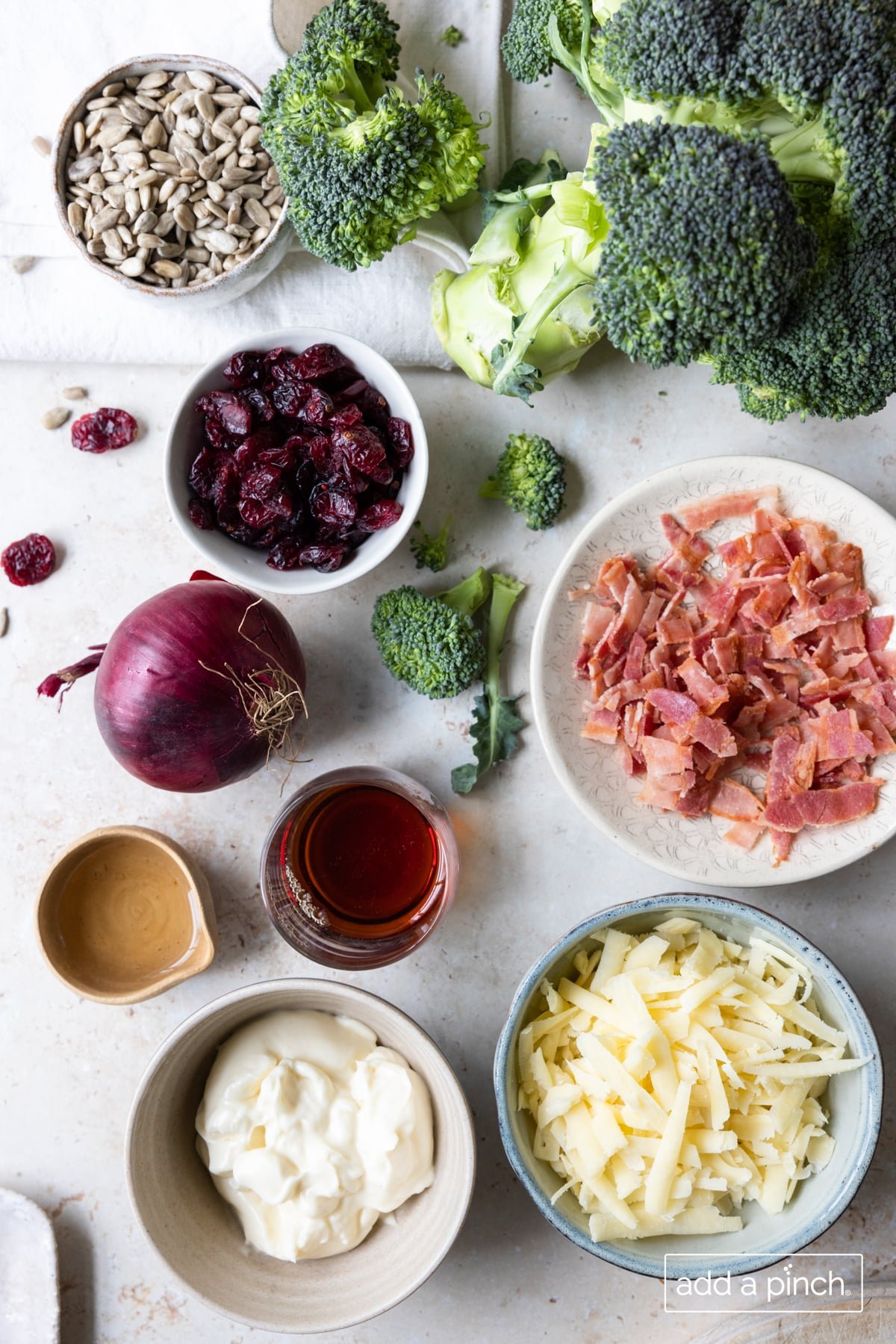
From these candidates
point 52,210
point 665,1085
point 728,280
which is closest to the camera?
point 728,280

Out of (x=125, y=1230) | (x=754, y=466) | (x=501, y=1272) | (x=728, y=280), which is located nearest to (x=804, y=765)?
(x=754, y=466)

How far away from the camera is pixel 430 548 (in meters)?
1.97

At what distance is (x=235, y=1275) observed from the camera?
1.74 metres

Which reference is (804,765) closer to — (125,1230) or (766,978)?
(766,978)

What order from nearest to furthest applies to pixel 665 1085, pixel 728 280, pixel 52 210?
pixel 728 280
pixel 665 1085
pixel 52 210

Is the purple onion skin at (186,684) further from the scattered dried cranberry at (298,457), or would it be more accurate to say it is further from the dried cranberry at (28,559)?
the dried cranberry at (28,559)

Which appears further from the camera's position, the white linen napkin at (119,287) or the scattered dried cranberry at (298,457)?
the white linen napkin at (119,287)

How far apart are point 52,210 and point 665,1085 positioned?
185 cm

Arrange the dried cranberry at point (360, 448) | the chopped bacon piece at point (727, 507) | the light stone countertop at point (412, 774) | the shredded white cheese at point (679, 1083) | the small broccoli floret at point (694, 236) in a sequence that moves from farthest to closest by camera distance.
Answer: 1. the light stone countertop at point (412, 774)
2. the chopped bacon piece at point (727, 507)
3. the dried cranberry at point (360, 448)
4. the shredded white cheese at point (679, 1083)
5. the small broccoli floret at point (694, 236)

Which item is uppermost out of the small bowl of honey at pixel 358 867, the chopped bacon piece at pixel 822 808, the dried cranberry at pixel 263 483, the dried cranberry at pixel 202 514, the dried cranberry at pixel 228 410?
the dried cranberry at pixel 228 410

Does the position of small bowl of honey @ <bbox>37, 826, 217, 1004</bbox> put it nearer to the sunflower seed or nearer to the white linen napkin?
the sunflower seed

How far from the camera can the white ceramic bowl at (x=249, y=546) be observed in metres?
1.79

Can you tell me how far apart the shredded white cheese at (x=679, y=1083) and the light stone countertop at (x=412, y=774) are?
24 centimetres

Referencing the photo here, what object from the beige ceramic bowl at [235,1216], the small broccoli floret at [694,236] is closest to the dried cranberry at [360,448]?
the small broccoli floret at [694,236]
